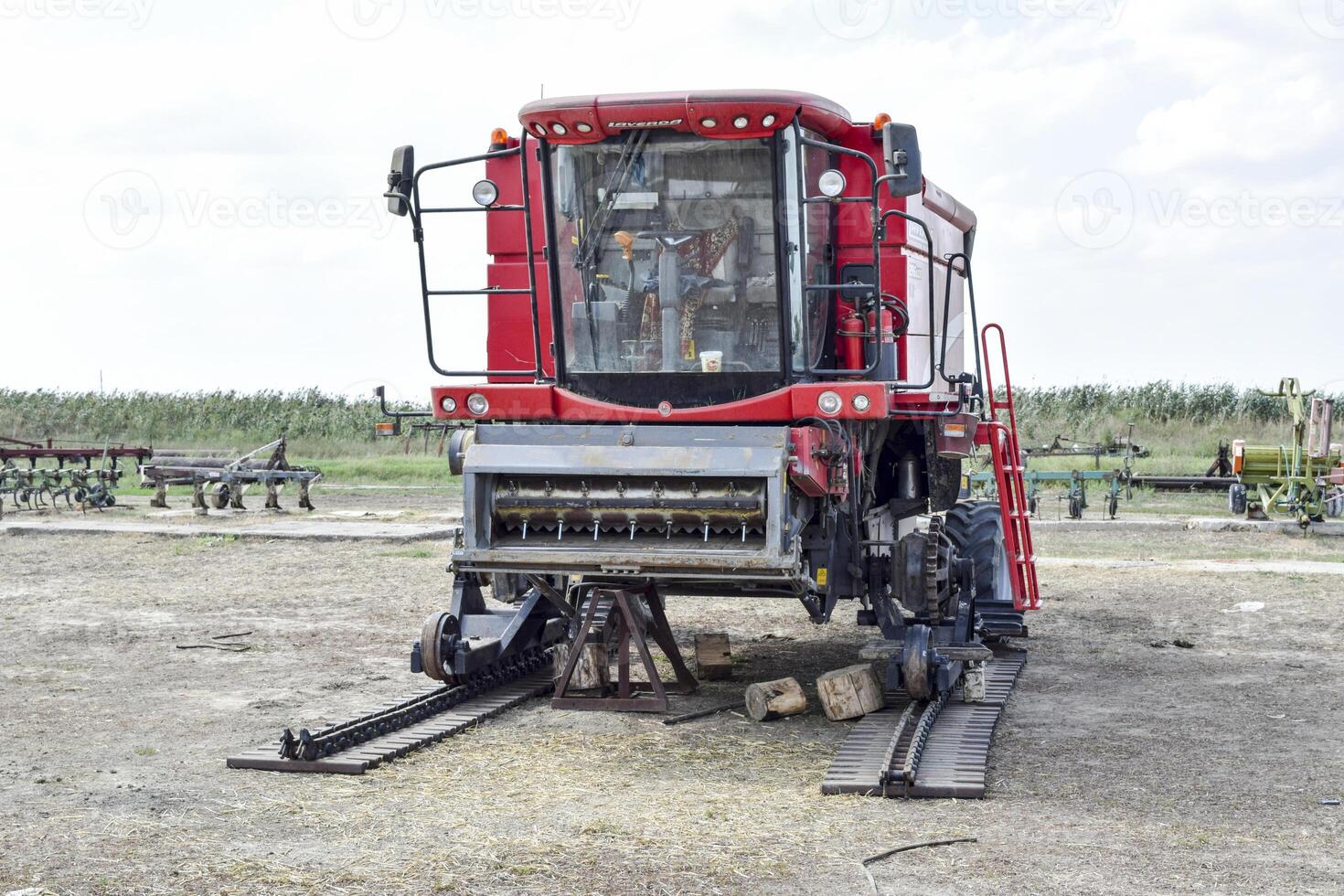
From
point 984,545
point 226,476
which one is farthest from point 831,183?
point 226,476

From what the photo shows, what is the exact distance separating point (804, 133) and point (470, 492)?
270 cm

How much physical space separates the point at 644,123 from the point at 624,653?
3.14 meters

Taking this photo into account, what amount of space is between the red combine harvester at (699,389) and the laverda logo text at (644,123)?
0.12 feet

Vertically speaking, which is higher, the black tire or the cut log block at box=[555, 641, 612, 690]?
the black tire

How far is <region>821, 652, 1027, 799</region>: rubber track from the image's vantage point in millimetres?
6922

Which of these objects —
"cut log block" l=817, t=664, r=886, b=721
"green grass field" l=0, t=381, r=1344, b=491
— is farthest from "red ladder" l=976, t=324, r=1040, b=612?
"green grass field" l=0, t=381, r=1344, b=491

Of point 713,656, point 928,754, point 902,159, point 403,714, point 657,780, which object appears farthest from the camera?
point 713,656

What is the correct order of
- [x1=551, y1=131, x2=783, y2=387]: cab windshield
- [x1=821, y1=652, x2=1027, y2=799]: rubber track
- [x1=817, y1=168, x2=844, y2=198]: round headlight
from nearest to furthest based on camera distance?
[x1=821, y1=652, x2=1027, y2=799]: rubber track → [x1=817, y1=168, x2=844, y2=198]: round headlight → [x1=551, y1=131, x2=783, y2=387]: cab windshield

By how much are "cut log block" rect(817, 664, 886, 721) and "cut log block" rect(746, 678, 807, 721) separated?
19 centimetres

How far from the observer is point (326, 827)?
20.7 ft

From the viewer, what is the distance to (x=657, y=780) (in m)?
7.26

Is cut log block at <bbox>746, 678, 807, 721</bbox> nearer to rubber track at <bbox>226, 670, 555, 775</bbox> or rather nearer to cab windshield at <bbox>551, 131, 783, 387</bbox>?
rubber track at <bbox>226, 670, 555, 775</bbox>

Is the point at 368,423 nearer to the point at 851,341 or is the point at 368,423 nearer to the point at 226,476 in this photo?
the point at 226,476

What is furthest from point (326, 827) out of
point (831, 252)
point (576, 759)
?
point (831, 252)
